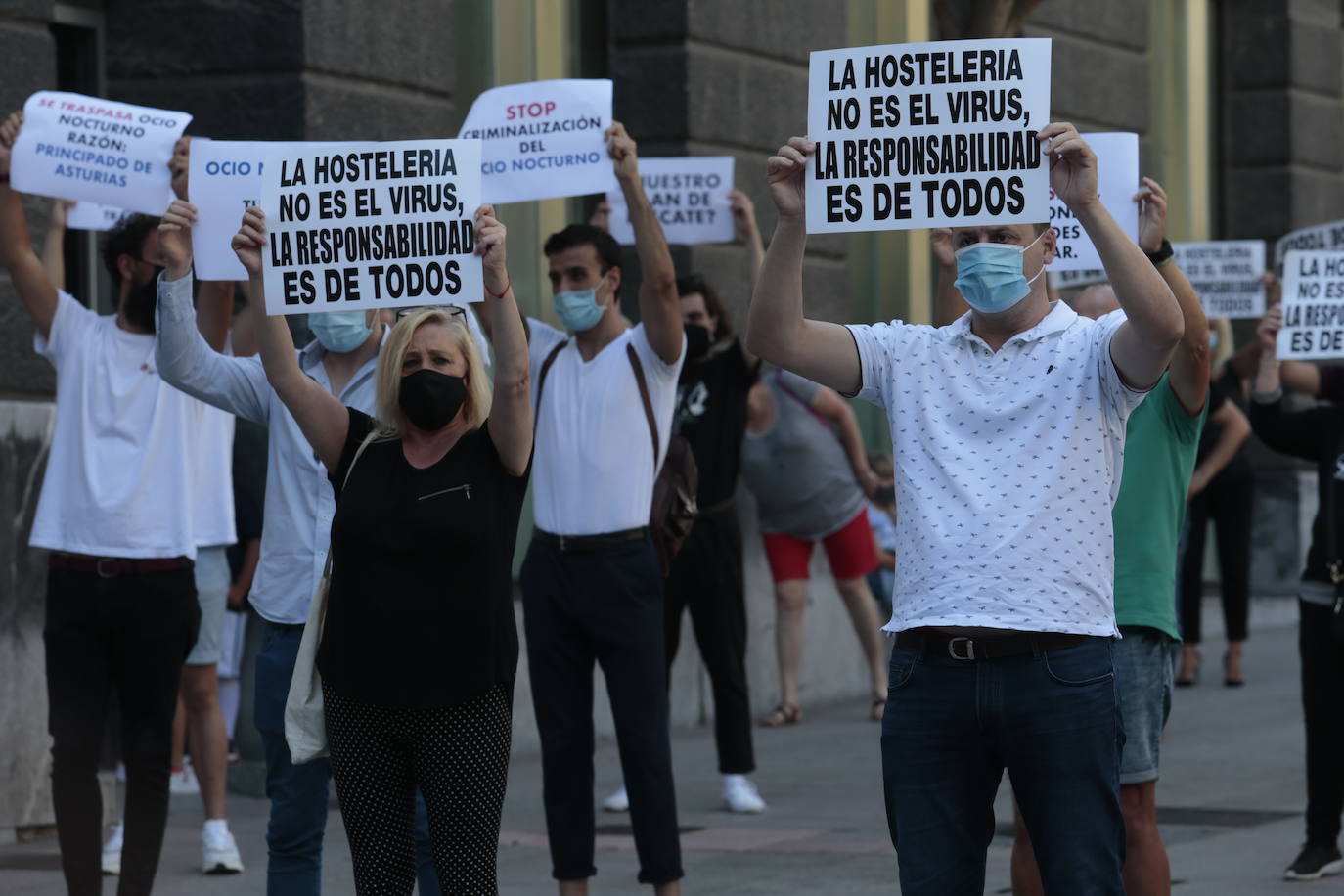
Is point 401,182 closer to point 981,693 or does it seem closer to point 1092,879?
point 981,693

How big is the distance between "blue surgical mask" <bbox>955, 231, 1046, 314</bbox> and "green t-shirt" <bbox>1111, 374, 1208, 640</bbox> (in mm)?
1297

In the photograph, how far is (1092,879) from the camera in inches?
173

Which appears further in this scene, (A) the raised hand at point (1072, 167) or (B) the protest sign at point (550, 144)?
(B) the protest sign at point (550, 144)

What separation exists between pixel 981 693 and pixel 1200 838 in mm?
4165

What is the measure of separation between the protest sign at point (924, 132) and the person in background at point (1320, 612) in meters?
2.93

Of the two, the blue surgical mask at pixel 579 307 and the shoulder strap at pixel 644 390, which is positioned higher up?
the blue surgical mask at pixel 579 307

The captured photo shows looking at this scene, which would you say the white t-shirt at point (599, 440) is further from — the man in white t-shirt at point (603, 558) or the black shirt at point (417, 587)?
the black shirt at point (417, 587)

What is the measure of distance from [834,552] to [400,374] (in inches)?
258


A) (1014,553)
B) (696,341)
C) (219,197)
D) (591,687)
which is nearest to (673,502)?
(591,687)

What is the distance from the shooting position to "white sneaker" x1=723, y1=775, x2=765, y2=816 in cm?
884

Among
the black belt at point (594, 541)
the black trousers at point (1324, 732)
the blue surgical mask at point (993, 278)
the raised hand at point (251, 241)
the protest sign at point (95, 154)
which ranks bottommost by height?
the black trousers at point (1324, 732)

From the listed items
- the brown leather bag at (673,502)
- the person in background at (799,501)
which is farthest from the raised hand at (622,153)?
the person in background at (799,501)

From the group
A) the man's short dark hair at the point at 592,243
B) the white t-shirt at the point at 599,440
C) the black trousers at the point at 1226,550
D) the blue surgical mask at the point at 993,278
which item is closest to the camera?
the blue surgical mask at the point at 993,278

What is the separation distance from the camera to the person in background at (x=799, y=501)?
11.3 meters
